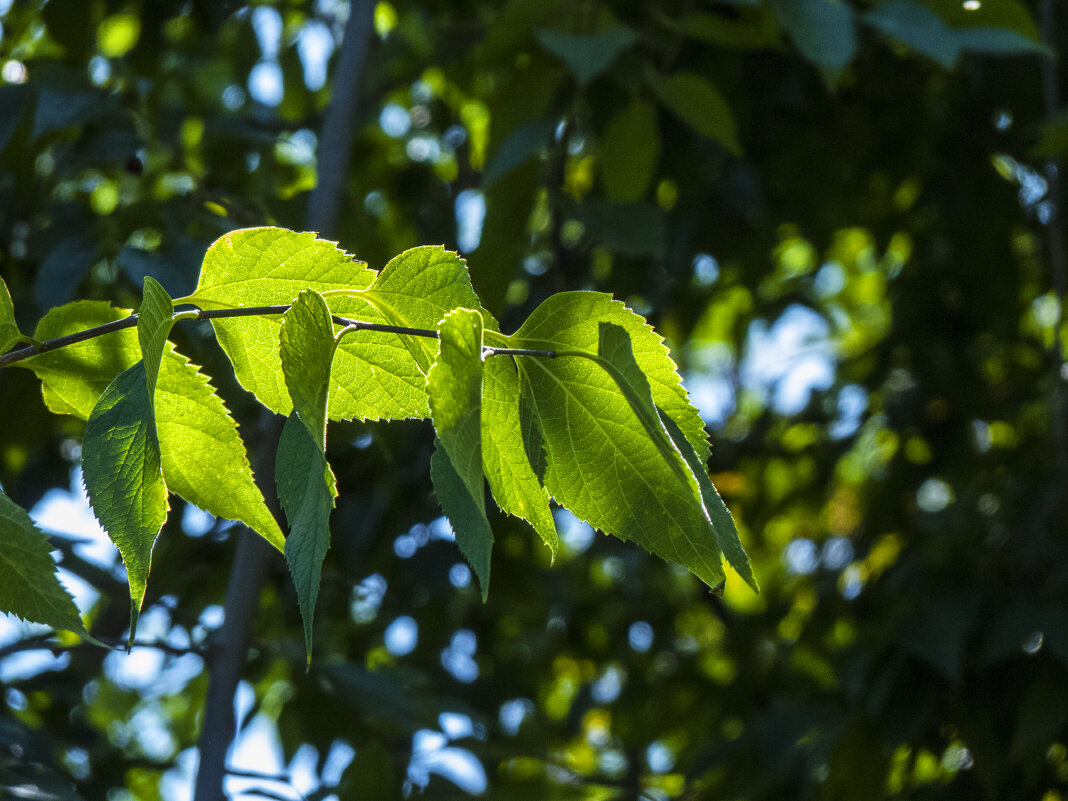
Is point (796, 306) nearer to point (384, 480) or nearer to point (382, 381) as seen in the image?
point (384, 480)

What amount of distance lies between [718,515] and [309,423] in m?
0.18

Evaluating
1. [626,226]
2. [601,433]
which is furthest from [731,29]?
[601,433]

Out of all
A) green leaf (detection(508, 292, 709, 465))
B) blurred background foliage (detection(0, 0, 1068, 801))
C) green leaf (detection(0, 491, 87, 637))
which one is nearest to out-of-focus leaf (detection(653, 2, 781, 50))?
blurred background foliage (detection(0, 0, 1068, 801))

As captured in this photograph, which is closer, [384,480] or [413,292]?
[413,292]

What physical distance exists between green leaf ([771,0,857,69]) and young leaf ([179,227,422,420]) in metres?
0.72

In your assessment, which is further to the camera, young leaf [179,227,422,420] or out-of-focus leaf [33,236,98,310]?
out-of-focus leaf [33,236,98,310]

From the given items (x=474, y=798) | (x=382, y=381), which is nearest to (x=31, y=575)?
(x=382, y=381)

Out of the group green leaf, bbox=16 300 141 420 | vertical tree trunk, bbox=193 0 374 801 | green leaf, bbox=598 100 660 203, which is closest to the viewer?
green leaf, bbox=16 300 141 420

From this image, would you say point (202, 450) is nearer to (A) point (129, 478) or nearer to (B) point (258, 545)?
(A) point (129, 478)

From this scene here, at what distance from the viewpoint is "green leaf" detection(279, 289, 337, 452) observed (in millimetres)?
427

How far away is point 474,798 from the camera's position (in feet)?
4.43

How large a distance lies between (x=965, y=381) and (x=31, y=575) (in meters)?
1.81

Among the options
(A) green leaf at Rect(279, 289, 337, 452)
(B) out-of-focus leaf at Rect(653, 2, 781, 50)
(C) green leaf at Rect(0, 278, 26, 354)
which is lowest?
(B) out-of-focus leaf at Rect(653, 2, 781, 50)

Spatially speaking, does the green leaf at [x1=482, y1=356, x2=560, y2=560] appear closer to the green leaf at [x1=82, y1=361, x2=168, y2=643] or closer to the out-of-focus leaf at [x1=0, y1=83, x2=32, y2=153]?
the green leaf at [x1=82, y1=361, x2=168, y2=643]
